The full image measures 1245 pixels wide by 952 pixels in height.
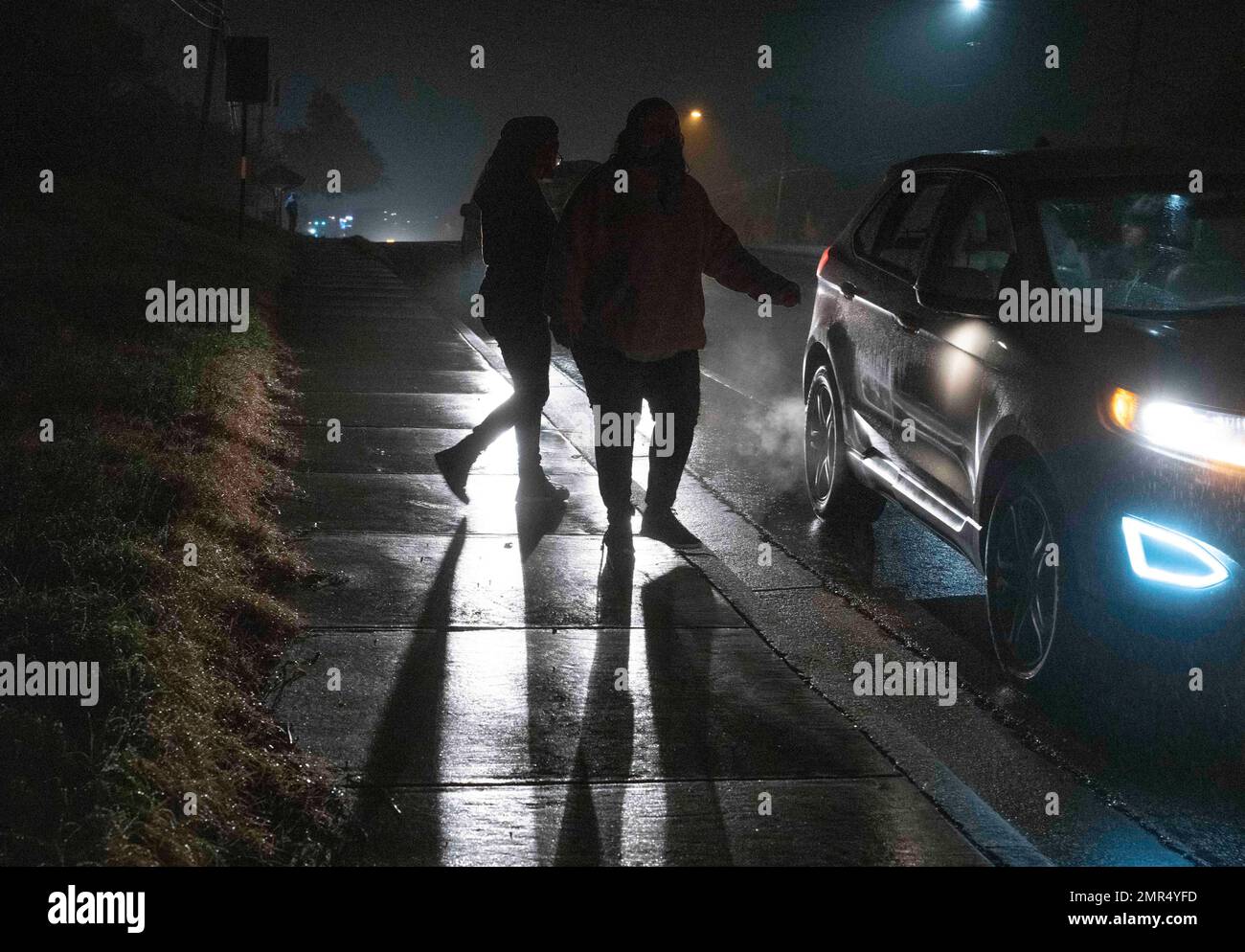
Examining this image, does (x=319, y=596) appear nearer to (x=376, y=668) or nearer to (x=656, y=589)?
(x=376, y=668)

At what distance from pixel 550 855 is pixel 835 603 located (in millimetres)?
2868

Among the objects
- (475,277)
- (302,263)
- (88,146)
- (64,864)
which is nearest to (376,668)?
(64,864)

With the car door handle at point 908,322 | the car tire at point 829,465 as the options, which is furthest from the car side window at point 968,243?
the car tire at point 829,465

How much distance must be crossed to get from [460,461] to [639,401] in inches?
53.6

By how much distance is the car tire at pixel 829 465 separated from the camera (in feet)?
25.9

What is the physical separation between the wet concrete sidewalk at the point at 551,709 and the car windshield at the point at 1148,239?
6.05ft

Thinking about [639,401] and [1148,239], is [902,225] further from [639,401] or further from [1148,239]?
[1148,239]

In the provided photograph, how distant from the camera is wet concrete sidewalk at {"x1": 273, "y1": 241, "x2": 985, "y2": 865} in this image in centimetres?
421

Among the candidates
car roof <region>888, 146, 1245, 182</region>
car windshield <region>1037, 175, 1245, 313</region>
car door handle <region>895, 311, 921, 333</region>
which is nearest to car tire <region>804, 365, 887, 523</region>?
car door handle <region>895, 311, 921, 333</region>

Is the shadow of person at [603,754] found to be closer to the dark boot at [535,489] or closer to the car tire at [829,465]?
the car tire at [829,465]

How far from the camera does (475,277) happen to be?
93.5ft

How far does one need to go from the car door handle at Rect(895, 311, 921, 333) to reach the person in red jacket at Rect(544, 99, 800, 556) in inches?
26.6

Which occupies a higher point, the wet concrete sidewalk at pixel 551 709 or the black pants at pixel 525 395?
the black pants at pixel 525 395
